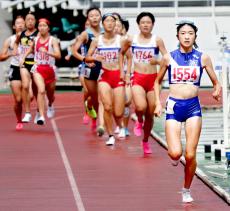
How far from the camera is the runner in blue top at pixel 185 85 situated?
559 inches

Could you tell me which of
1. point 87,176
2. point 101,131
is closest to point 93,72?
point 101,131

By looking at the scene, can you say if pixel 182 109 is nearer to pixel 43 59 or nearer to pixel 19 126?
pixel 43 59

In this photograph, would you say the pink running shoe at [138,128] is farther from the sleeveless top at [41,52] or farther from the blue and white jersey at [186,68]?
the blue and white jersey at [186,68]

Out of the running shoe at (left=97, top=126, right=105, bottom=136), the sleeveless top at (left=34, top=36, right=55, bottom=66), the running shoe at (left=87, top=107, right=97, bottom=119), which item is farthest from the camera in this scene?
the sleeveless top at (left=34, top=36, right=55, bottom=66)

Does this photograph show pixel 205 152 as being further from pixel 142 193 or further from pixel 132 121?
pixel 132 121

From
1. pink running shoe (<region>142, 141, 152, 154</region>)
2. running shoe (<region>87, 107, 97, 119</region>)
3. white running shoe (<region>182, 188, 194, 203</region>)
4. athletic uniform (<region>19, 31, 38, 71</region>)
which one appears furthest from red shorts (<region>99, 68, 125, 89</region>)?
white running shoe (<region>182, 188, 194, 203</region>)

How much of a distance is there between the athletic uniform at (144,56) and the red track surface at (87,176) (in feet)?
3.98

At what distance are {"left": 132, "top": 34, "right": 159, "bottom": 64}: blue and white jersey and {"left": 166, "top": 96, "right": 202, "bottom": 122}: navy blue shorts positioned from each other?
16.9 ft

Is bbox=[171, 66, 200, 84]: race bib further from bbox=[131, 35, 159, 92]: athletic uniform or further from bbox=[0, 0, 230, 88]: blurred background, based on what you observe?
bbox=[0, 0, 230, 88]: blurred background

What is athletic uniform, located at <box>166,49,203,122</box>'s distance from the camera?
47.1 feet

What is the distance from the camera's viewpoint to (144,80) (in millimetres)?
19453

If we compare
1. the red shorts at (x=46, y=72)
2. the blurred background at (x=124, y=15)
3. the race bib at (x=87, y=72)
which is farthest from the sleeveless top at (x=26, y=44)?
the blurred background at (x=124, y=15)

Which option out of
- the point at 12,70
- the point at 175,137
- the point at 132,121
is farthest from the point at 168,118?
the point at 132,121

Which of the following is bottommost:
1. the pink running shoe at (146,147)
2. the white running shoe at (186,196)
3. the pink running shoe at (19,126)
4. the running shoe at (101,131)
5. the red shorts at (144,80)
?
the pink running shoe at (19,126)
